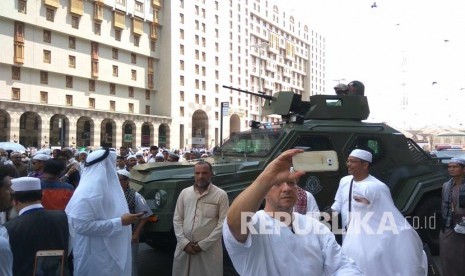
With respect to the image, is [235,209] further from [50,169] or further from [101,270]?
[50,169]

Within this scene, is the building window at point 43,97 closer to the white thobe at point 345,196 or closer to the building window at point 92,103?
the building window at point 92,103

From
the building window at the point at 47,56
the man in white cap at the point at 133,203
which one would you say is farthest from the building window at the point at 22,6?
the man in white cap at the point at 133,203

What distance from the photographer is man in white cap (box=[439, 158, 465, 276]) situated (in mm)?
5508

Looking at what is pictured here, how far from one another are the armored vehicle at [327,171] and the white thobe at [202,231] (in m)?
0.89

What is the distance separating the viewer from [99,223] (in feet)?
12.7

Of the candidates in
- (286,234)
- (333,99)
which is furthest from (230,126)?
(286,234)

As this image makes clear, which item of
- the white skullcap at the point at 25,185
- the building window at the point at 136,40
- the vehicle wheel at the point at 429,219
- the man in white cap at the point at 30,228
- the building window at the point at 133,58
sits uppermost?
the building window at the point at 136,40

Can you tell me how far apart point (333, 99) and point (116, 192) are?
197 inches

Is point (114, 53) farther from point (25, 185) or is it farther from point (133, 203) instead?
point (25, 185)

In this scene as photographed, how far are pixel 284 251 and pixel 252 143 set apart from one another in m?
5.30

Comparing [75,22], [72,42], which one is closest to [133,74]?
[72,42]

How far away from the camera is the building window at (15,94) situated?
144 feet

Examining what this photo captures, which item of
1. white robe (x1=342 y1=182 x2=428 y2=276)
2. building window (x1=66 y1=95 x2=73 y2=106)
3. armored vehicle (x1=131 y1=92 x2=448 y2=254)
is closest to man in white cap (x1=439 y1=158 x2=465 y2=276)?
armored vehicle (x1=131 y1=92 x2=448 y2=254)

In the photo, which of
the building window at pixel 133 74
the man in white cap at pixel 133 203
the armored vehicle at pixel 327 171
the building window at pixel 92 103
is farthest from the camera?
the building window at pixel 133 74
